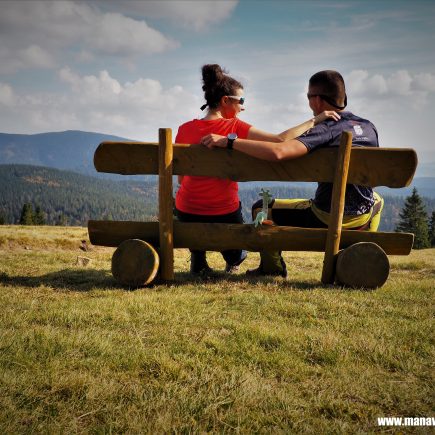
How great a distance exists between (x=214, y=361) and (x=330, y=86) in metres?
4.61

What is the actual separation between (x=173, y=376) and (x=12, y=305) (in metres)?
2.98

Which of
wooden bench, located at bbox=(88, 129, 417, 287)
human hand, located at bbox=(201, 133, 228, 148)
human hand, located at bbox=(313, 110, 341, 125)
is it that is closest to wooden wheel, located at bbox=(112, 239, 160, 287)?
wooden bench, located at bbox=(88, 129, 417, 287)

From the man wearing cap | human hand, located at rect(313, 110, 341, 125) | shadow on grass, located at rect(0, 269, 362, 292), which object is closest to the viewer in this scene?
the man wearing cap

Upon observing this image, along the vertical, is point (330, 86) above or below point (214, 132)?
above

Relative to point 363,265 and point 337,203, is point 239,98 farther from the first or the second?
point 363,265

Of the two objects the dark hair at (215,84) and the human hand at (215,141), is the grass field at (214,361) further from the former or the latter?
the dark hair at (215,84)

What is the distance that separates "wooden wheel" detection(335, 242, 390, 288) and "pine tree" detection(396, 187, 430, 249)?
244 feet

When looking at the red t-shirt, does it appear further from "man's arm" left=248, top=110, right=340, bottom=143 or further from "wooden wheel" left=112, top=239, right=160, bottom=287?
"wooden wheel" left=112, top=239, right=160, bottom=287

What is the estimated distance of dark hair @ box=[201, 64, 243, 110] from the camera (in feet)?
21.8

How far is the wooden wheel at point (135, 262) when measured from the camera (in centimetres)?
612

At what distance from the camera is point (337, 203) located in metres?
5.97

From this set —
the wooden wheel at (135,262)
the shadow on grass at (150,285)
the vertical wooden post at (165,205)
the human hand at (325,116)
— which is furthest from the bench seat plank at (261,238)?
the human hand at (325,116)

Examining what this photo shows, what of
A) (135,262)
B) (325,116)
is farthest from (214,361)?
(325,116)

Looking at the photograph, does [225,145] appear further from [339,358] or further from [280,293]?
[339,358]
